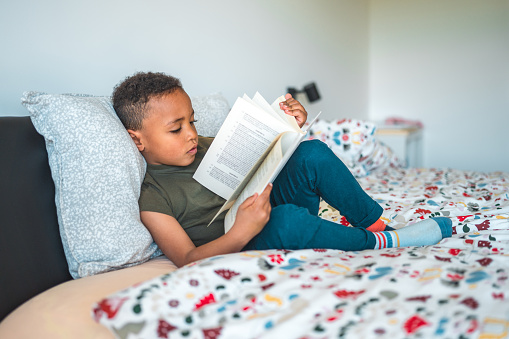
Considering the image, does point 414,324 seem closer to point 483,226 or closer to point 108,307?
point 108,307

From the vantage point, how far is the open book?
104 centimetres

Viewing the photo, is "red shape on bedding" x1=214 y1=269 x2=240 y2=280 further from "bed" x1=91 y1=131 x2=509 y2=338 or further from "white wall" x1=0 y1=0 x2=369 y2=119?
"white wall" x1=0 y1=0 x2=369 y2=119

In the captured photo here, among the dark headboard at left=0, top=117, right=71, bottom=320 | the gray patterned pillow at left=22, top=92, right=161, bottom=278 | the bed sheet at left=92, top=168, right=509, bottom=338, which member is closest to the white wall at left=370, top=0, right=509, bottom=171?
the bed sheet at left=92, top=168, right=509, bottom=338

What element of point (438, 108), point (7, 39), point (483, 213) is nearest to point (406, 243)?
point (483, 213)

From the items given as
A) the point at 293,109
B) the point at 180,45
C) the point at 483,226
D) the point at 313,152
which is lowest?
the point at 483,226

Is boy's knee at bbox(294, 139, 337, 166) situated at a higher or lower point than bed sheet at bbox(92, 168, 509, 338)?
higher

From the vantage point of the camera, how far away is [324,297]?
0.75 m

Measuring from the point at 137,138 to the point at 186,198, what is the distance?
0.65 feet

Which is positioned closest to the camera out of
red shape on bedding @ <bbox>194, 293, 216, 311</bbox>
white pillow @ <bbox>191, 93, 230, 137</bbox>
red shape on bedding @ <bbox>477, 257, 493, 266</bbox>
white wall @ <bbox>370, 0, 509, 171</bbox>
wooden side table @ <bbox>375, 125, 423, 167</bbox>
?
red shape on bedding @ <bbox>194, 293, 216, 311</bbox>

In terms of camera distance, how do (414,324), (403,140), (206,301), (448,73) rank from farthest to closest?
(448,73), (403,140), (206,301), (414,324)

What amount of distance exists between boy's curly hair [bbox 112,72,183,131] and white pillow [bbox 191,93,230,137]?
317mm

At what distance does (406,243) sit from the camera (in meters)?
1.11

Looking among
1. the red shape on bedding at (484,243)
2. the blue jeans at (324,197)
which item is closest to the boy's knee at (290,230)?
the blue jeans at (324,197)

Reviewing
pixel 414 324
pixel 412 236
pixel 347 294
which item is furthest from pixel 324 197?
pixel 414 324
